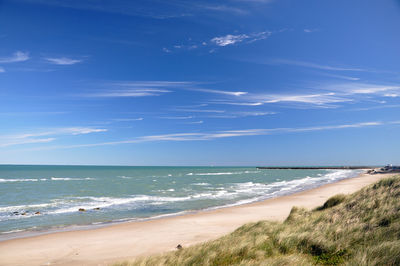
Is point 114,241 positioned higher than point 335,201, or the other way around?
point 335,201

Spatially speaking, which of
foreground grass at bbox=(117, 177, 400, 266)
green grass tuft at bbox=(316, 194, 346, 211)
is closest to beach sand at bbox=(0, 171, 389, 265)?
foreground grass at bbox=(117, 177, 400, 266)

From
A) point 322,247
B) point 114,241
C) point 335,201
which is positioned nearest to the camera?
point 322,247

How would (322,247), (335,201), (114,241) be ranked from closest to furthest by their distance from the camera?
(322,247)
(114,241)
(335,201)

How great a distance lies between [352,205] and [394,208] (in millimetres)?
2873

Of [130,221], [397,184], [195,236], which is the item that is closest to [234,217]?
[195,236]

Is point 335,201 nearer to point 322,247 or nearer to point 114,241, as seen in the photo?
point 322,247

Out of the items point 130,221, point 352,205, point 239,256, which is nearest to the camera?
point 239,256

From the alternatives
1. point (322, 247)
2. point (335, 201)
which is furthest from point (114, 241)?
point (335, 201)

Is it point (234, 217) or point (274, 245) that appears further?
point (234, 217)

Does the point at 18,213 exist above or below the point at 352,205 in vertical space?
below

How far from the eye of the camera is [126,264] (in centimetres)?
761

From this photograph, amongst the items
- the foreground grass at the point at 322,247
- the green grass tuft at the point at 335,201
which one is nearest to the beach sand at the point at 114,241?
the foreground grass at the point at 322,247

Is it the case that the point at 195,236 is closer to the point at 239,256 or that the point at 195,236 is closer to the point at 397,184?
the point at 239,256

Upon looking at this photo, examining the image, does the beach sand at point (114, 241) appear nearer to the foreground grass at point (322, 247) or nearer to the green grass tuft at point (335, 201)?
the foreground grass at point (322, 247)
